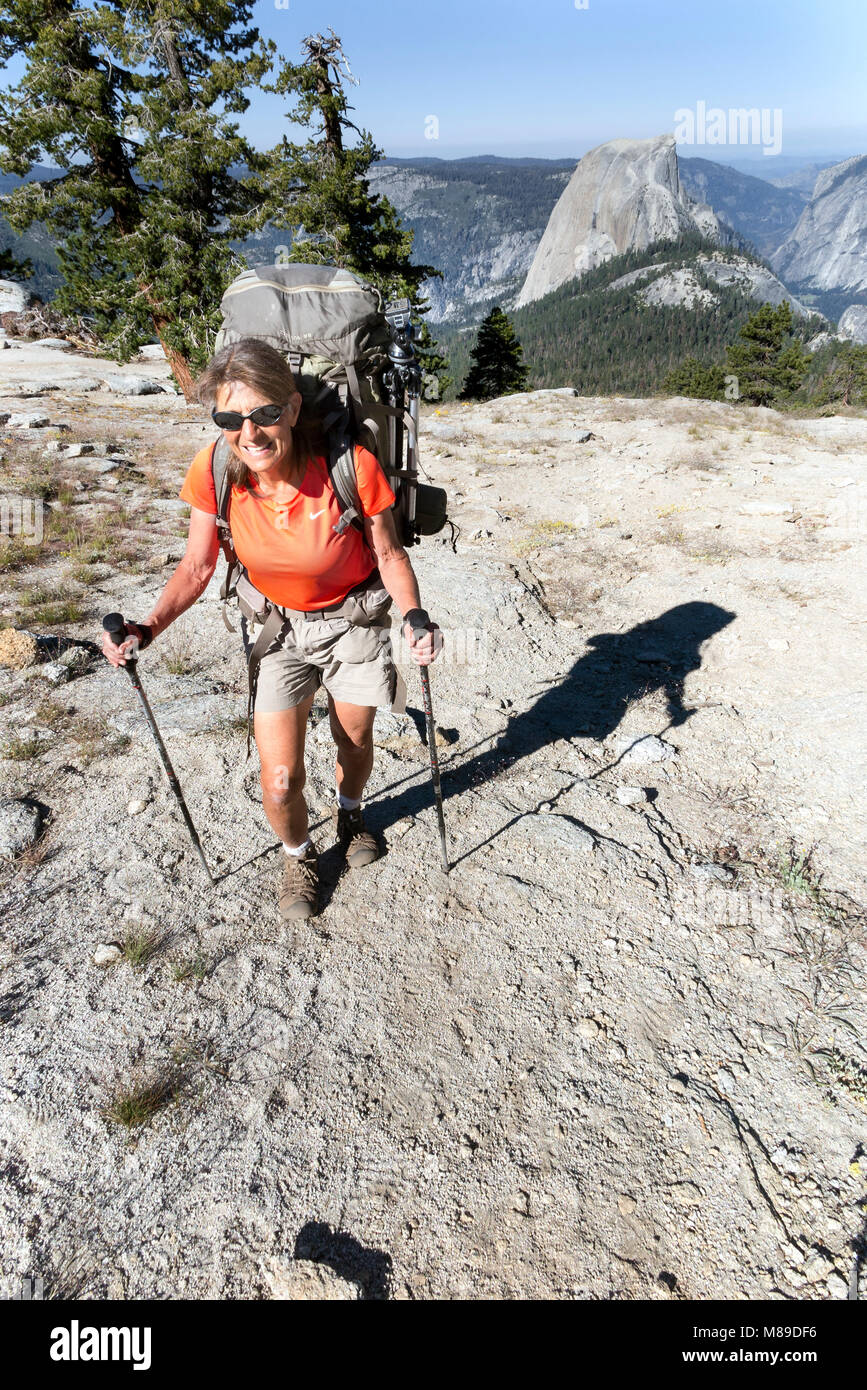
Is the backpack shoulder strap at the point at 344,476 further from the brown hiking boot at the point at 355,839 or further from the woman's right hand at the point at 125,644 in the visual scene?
the brown hiking boot at the point at 355,839

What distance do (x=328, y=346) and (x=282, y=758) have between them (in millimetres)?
2049

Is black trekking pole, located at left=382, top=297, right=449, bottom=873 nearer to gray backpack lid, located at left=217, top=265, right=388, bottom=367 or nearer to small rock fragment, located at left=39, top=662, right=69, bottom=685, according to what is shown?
gray backpack lid, located at left=217, top=265, right=388, bottom=367

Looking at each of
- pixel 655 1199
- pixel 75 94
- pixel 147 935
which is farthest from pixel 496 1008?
pixel 75 94

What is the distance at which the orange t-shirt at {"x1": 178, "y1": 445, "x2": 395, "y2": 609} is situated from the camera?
118 inches

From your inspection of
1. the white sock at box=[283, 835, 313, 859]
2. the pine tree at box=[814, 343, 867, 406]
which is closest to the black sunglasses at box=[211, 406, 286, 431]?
the white sock at box=[283, 835, 313, 859]

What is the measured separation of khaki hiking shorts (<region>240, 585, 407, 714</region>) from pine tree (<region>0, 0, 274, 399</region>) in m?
17.5

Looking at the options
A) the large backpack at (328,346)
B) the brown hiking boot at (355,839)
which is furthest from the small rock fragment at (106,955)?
the large backpack at (328,346)

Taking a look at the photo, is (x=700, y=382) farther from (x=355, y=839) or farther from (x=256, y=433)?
(x=256, y=433)

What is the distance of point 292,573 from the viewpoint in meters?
3.15

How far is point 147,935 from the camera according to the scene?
3.64m

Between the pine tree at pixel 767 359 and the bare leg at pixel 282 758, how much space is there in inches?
1903

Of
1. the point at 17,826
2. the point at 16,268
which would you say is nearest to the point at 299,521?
the point at 17,826

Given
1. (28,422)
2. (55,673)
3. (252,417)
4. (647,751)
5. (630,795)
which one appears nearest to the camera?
(252,417)

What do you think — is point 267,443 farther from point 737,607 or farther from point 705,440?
point 705,440
